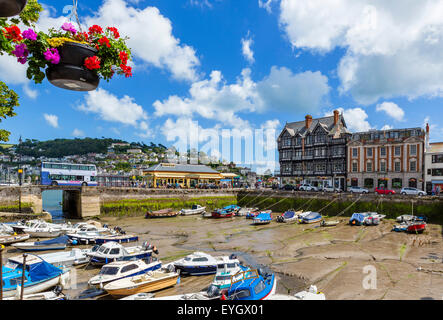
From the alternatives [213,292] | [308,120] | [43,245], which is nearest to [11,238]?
[43,245]

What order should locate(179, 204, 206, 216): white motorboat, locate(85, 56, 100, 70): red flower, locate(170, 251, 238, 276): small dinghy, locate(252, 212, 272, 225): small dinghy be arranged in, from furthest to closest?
locate(179, 204, 206, 216): white motorboat → locate(252, 212, 272, 225): small dinghy → locate(170, 251, 238, 276): small dinghy → locate(85, 56, 100, 70): red flower

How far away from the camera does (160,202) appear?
5294 cm

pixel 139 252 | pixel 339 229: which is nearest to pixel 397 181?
pixel 339 229

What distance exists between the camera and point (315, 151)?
221 feet

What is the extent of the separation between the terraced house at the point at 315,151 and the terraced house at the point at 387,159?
2566 mm

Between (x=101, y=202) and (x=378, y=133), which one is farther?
(x=378, y=133)

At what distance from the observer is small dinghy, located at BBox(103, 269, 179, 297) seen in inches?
589

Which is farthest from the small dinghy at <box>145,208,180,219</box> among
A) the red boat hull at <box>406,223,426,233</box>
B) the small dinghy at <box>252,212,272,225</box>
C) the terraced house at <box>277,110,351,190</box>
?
the terraced house at <box>277,110,351,190</box>

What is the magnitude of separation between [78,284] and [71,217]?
33684 mm

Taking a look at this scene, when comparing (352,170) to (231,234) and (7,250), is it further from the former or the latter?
(7,250)

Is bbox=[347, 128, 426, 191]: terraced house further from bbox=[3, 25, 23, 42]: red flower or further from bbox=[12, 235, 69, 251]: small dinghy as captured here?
bbox=[3, 25, 23, 42]: red flower

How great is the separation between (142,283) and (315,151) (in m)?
59.1

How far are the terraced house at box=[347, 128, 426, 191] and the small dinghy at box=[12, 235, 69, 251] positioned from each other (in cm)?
5499
